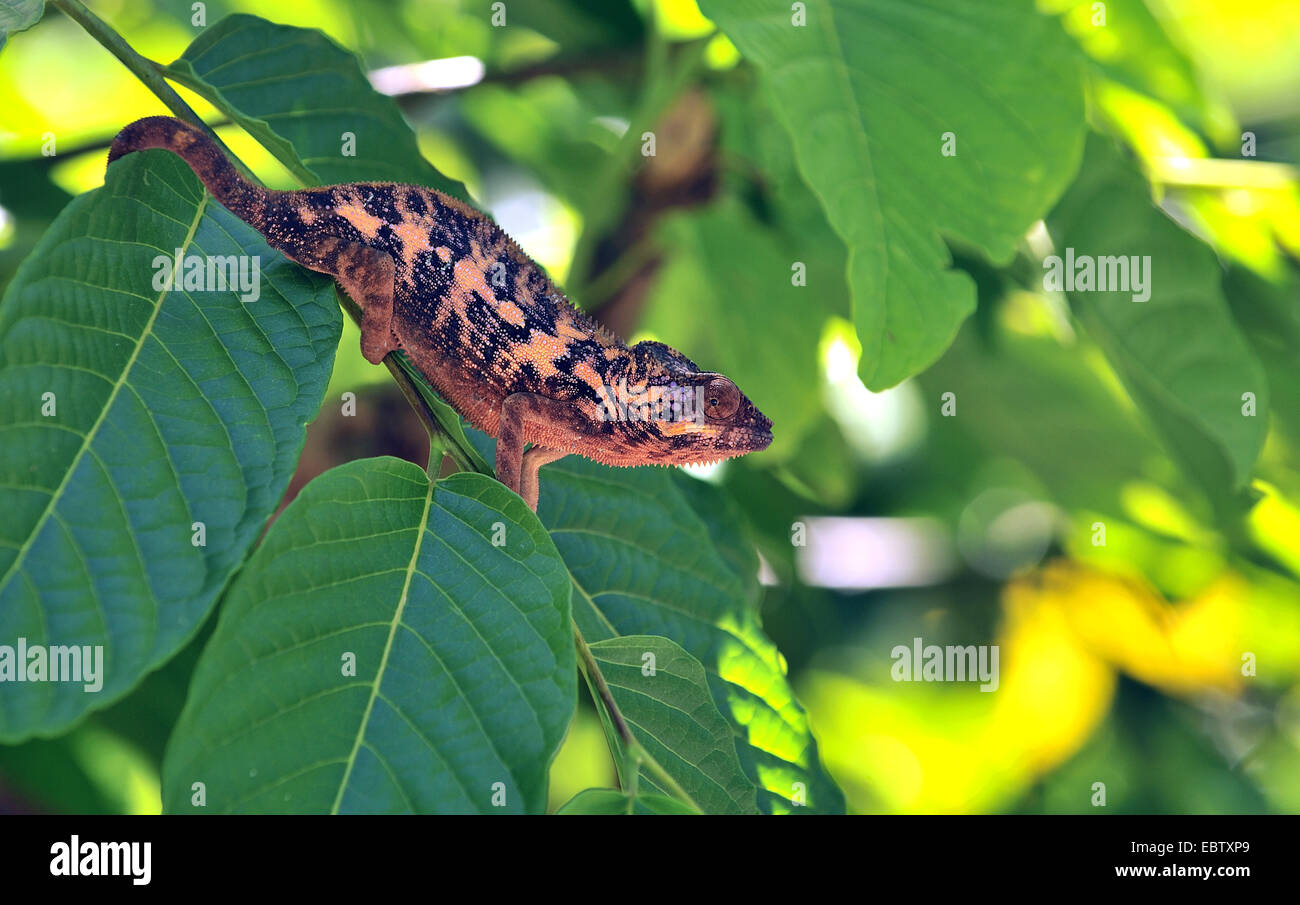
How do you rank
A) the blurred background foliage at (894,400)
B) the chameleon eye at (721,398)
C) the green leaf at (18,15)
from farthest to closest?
1. the blurred background foliage at (894,400)
2. the chameleon eye at (721,398)
3. the green leaf at (18,15)

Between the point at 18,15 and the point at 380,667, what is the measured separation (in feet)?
3.87

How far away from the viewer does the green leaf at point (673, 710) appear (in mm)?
1838

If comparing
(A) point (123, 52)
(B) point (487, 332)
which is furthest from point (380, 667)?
(A) point (123, 52)

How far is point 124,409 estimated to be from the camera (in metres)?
1.58

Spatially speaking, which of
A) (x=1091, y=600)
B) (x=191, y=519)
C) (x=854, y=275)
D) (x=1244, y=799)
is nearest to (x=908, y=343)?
(x=854, y=275)

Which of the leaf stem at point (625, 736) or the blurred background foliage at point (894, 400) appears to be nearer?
the leaf stem at point (625, 736)

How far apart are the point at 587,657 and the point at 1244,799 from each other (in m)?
4.02

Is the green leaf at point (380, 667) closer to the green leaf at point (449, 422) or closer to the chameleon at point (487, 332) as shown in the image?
the green leaf at point (449, 422)
